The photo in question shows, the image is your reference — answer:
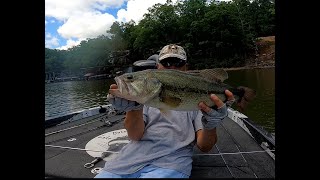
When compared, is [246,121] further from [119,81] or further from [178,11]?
[178,11]

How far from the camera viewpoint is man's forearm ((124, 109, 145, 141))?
3292 millimetres

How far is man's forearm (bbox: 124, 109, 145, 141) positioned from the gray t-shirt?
0.10 metres

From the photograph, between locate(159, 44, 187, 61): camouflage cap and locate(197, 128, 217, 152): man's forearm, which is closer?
locate(197, 128, 217, 152): man's forearm

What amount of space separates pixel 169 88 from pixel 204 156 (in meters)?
2.20

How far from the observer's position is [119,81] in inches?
105

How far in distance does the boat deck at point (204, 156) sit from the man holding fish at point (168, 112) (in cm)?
74

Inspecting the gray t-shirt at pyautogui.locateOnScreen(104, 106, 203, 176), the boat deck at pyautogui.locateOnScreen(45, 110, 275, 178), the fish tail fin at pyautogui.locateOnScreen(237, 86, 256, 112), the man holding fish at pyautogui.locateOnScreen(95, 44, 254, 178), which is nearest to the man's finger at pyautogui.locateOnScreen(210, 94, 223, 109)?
the man holding fish at pyautogui.locateOnScreen(95, 44, 254, 178)

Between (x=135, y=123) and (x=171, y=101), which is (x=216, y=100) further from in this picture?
(x=135, y=123)

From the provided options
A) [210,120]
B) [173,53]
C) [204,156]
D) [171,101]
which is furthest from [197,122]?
[204,156]

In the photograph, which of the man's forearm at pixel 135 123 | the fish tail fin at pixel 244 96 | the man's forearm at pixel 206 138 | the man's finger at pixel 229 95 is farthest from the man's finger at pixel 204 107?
the man's forearm at pixel 135 123

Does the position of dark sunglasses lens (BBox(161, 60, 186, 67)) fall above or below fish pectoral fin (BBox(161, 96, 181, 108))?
above

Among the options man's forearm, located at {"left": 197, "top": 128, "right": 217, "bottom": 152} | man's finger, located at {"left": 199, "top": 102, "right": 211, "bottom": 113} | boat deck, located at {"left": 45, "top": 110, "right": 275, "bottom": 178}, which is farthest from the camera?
boat deck, located at {"left": 45, "top": 110, "right": 275, "bottom": 178}

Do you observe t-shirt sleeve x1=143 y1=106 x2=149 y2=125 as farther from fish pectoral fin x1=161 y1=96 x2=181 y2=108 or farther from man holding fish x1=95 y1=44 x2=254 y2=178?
fish pectoral fin x1=161 y1=96 x2=181 y2=108
